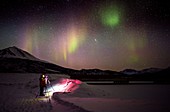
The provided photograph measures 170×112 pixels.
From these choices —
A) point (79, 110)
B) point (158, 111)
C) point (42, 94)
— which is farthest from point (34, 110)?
point (42, 94)

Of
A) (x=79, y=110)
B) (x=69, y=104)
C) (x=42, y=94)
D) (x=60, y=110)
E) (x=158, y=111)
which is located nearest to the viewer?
(x=158, y=111)

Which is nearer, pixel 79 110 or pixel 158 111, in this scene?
pixel 158 111

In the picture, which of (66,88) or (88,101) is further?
(66,88)

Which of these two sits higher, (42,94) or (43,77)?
(43,77)

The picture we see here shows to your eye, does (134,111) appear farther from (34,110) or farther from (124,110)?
(34,110)

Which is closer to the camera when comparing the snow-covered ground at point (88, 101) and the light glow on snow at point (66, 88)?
the snow-covered ground at point (88, 101)

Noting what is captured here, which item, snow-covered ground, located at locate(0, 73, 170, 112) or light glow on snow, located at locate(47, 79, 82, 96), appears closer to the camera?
snow-covered ground, located at locate(0, 73, 170, 112)

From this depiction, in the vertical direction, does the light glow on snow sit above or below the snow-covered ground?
above

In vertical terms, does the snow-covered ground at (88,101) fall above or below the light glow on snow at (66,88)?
below

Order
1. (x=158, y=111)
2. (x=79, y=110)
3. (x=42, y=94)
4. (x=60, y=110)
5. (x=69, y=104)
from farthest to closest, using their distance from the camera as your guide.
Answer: (x=42, y=94)
(x=69, y=104)
(x=60, y=110)
(x=79, y=110)
(x=158, y=111)

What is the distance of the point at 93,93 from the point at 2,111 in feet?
28.1

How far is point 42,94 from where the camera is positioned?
18.0m

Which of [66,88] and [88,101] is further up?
[66,88]

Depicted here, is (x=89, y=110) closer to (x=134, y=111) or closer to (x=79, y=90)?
(x=134, y=111)
